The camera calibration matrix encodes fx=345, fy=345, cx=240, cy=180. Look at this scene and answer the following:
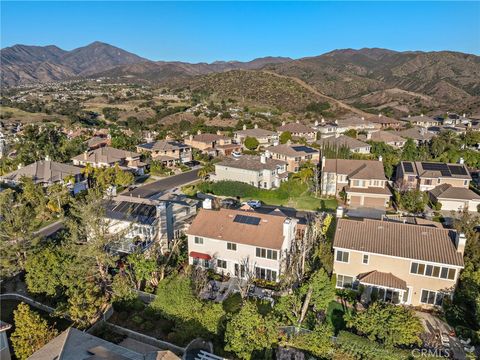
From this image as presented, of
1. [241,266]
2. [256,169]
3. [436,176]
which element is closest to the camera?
[241,266]

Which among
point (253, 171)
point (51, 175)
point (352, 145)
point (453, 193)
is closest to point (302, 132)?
point (352, 145)

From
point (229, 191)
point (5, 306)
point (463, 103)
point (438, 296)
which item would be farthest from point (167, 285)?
point (463, 103)

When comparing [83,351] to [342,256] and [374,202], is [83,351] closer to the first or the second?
[342,256]

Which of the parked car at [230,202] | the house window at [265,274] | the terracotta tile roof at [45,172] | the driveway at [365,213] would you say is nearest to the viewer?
the house window at [265,274]

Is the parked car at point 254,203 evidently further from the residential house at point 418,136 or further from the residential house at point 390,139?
the residential house at point 418,136

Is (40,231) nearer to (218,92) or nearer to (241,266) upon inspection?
(241,266)

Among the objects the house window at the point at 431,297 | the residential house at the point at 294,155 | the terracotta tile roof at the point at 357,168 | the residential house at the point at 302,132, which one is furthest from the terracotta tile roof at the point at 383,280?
the residential house at the point at 302,132
